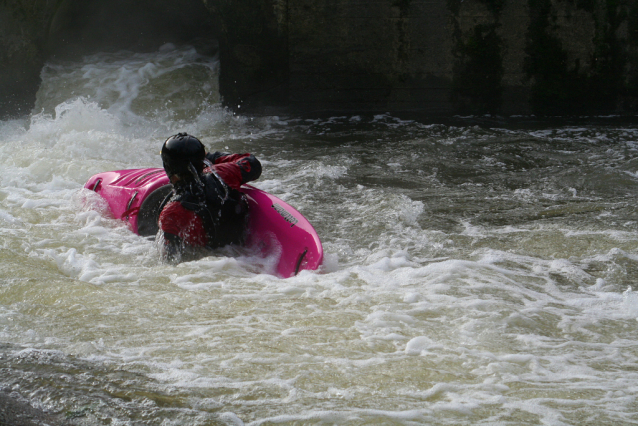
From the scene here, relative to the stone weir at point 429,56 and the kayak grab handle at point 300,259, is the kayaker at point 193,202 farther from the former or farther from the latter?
the stone weir at point 429,56

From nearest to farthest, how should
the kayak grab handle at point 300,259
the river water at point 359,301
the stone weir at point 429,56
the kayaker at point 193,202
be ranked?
the river water at point 359,301 → the kayaker at point 193,202 → the kayak grab handle at point 300,259 → the stone weir at point 429,56

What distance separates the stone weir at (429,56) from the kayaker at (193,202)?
202 inches

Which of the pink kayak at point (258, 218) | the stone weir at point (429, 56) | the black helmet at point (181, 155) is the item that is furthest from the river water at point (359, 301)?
the stone weir at point (429, 56)

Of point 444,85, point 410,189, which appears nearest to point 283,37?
point 444,85

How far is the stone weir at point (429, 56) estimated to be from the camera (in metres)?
8.18

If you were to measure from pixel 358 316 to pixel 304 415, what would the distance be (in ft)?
2.96

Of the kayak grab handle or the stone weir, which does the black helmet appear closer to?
the kayak grab handle

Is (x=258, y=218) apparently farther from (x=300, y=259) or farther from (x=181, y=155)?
(x=181, y=155)

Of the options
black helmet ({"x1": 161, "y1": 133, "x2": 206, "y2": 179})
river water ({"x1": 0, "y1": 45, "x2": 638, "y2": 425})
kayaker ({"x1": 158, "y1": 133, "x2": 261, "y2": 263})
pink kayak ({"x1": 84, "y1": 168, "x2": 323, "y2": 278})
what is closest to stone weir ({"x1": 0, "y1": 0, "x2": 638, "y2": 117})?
river water ({"x1": 0, "y1": 45, "x2": 638, "y2": 425})

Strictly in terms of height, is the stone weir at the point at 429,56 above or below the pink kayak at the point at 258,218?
above

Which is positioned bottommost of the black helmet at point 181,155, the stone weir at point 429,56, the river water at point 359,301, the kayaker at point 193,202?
the river water at point 359,301

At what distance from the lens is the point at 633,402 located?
6.91 feet

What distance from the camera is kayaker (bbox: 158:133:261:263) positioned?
3395 millimetres

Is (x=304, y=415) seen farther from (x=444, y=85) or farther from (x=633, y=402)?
(x=444, y=85)
